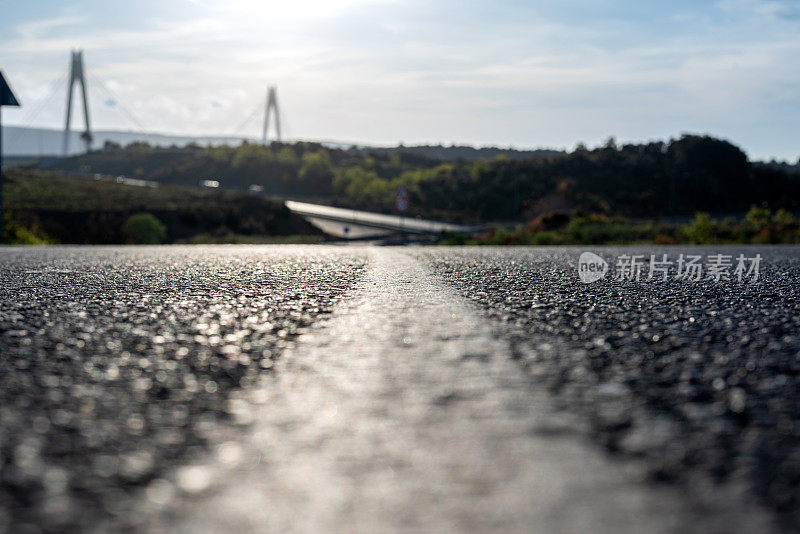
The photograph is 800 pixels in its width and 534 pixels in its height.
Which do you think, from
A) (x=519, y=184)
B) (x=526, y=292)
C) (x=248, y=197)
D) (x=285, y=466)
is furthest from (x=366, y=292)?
(x=519, y=184)

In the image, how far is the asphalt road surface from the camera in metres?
1.55

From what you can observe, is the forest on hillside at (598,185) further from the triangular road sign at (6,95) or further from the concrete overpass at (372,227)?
the triangular road sign at (6,95)

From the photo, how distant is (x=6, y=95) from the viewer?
50.4 feet

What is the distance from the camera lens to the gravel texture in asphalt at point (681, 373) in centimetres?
182

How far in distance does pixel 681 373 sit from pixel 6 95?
53.1 ft

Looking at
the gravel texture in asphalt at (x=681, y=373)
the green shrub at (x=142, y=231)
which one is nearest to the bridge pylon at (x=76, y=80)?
the green shrub at (x=142, y=231)

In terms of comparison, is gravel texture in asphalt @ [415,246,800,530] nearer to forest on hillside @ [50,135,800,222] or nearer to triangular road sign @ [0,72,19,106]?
triangular road sign @ [0,72,19,106]

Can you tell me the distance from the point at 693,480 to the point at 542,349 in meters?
1.51

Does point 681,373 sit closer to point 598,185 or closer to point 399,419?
point 399,419

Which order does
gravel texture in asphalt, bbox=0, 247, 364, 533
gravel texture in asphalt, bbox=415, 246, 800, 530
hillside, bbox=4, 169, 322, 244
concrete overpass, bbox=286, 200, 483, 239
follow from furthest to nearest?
concrete overpass, bbox=286, 200, 483, 239 → hillside, bbox=4, 169, 322, 244 → gravel texture in asphalt, bbox=415, 246, 800, 530 → gravel texture in asphalt, bbox=0, 247, 364, 533

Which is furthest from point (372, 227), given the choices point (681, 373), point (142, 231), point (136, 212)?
point (681, 373)

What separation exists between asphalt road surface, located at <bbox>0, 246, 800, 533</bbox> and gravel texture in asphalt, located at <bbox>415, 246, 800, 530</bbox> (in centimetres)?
1

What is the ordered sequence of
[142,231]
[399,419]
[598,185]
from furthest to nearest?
[598,185] → [142,231] → [399,419]

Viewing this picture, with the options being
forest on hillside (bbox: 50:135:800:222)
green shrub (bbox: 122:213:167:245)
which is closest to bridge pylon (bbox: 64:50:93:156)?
forest on hillside (bbox: 50:135:800:222)
